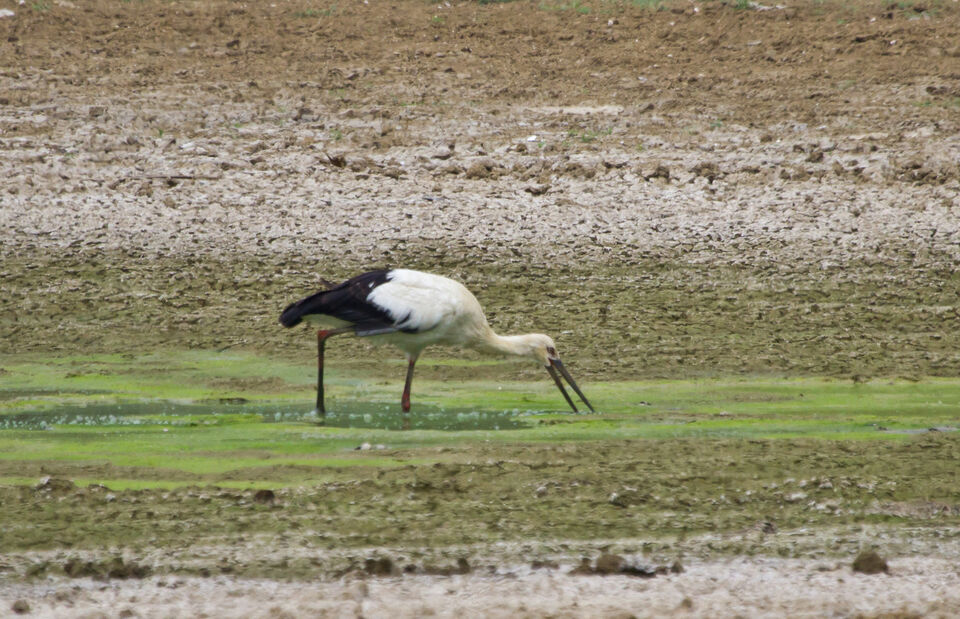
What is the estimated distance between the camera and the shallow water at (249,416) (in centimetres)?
764

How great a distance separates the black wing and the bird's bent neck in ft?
1.95

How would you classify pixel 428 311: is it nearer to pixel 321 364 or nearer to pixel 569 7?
pixel 321 364

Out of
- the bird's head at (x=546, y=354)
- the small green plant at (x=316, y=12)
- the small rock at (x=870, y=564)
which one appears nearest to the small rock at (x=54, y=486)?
the small rock at (x=870, y=564)

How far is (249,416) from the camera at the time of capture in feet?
25.7

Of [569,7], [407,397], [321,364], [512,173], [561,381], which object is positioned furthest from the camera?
[569,7]

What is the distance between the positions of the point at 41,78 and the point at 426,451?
30.8ft

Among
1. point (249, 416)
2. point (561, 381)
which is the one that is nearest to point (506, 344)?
point (561, 381)

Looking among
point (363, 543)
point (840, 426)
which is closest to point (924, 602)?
point (363, 543)

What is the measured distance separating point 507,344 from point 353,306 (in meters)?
0.95

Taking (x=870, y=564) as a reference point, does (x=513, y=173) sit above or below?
above

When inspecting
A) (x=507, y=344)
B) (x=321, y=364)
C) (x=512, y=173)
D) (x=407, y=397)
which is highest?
(x=512, y=173)

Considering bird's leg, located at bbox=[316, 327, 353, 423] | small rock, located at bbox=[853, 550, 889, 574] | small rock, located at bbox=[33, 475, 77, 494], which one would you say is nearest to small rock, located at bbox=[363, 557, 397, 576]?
small rock, located at bbox=[33, 475, 77, 494]

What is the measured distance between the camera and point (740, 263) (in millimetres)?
11328

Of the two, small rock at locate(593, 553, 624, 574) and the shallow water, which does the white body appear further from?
small rock at locate(593, 553, 624, 574)
